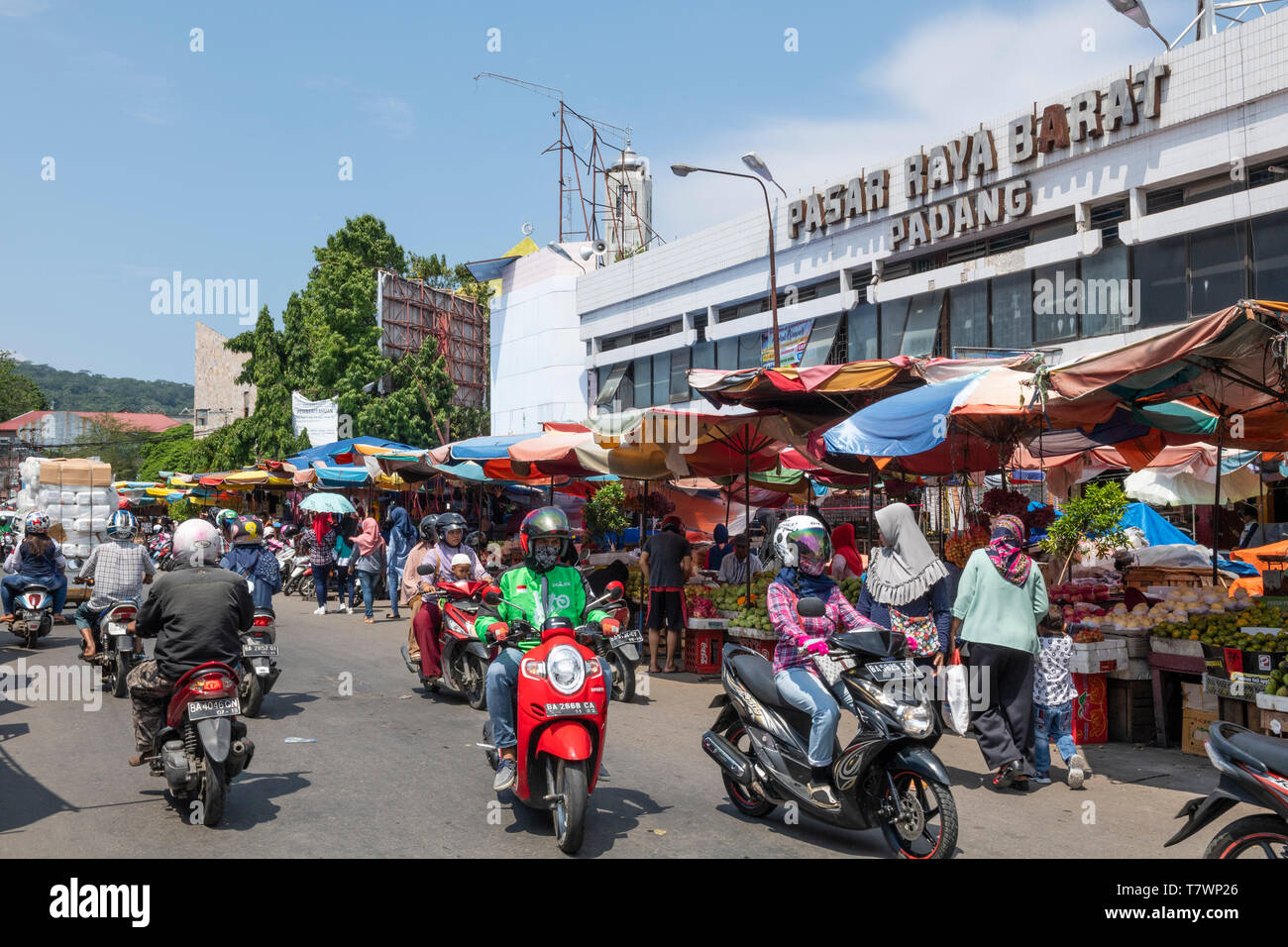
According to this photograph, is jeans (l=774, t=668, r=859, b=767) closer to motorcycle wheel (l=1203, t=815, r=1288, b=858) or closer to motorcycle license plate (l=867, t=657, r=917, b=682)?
motorcycle license plate (l=867, t=657, r=917, b=682)

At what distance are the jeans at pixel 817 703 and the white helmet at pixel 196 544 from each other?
3719 mm

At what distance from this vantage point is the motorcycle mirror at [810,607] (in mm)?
5430

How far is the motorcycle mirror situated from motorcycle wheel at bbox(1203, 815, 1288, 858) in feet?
6.54

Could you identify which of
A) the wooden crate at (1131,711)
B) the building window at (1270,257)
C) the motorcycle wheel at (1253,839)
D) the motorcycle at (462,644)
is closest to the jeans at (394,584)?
the motorcycle at (462,644)

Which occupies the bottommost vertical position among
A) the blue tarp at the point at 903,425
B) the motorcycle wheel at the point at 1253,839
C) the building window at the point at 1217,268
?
the motorcycle wheel at the point at 1253,839

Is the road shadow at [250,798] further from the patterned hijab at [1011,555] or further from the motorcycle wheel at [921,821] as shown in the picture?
the patterned hijab at [1011,555]

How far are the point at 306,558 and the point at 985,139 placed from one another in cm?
Result: 1877

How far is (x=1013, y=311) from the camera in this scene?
24.5 metres

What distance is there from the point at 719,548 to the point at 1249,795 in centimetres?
1258

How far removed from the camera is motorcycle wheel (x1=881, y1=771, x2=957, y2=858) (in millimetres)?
5273

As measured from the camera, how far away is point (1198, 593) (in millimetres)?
10141

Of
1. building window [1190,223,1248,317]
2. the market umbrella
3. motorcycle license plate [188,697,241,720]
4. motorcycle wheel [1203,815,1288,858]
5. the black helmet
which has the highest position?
building window [1190,223,1248,317]

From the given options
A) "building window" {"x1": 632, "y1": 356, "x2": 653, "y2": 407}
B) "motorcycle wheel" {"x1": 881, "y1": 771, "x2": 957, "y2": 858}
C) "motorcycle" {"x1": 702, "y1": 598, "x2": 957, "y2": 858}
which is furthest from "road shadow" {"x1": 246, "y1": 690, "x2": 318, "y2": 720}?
"building window" {"x1": 632, "y1": 356, "x2": 653, "y2": 407}

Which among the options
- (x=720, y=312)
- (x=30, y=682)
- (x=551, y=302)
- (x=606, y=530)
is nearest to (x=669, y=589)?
(x=606, y=530)
